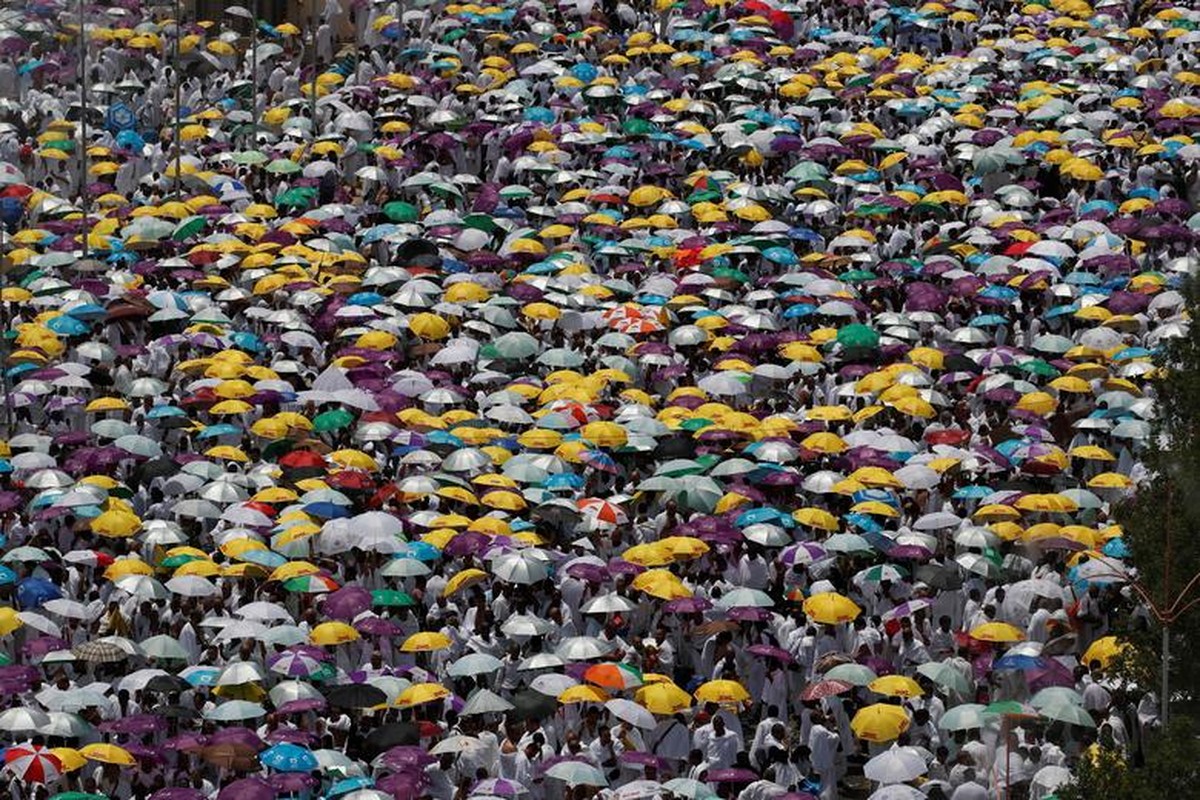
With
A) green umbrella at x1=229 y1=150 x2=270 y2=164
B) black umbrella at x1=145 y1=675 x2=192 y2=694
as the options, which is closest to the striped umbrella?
black umbrella at x1=145 y1=675 x2=192 y2=694

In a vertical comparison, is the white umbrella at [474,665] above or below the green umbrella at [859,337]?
below

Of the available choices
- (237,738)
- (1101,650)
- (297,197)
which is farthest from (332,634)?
(297,197)

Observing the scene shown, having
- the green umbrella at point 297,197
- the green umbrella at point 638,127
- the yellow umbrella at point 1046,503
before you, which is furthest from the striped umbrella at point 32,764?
the green umbrella at point 638,127

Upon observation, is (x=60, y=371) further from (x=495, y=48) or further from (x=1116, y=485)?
(x=495, y=48)

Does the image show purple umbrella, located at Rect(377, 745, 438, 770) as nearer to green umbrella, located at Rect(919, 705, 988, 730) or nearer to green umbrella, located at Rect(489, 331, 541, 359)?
green umbrella, located at Rect(919, 705, 988, 730)

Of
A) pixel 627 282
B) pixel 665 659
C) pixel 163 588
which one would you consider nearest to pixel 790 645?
Result: pixel 665 659

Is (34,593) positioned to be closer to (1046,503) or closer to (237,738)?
(237,738)

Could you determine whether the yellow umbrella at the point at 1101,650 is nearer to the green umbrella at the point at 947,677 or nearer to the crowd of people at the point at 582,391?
the crowd of people at the point at 582,391
